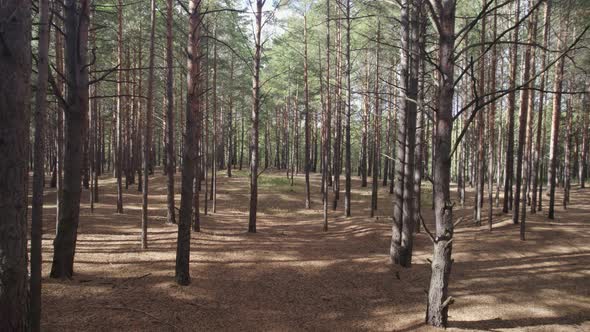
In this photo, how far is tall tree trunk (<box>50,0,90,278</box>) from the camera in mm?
6703

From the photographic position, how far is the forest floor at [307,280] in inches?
231

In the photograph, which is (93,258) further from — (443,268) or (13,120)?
(443,268)

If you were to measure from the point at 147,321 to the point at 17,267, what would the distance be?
2413 millimetres

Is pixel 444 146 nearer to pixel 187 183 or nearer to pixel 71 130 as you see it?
pixel 187 183

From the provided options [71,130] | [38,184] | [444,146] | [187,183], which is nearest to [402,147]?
[444,146]

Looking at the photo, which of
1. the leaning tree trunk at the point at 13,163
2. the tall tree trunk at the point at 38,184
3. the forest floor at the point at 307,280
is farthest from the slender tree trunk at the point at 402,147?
the leaning tree trunk at the point at 13,163

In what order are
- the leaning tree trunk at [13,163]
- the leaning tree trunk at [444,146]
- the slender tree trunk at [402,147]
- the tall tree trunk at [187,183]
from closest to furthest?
the leaning tree trunk at [13,163], the leaning tree trunk at [444,146], the tall tree trunk at [187,183], the slender tree trunk at [402,147]

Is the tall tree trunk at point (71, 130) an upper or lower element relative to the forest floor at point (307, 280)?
upper

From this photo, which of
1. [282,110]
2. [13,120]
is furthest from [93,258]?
[282,110]

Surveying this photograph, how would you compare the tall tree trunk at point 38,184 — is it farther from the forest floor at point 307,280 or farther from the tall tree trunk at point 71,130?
the tall tree trunk at point 71,130

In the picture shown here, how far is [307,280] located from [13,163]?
6.34 m

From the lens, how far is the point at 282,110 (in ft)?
136

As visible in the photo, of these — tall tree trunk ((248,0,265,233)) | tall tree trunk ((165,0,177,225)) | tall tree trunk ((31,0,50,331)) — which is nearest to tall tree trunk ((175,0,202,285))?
tall tree trunk ((31,0,50,331))

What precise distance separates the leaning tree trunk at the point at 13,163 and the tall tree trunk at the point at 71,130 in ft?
11.0
